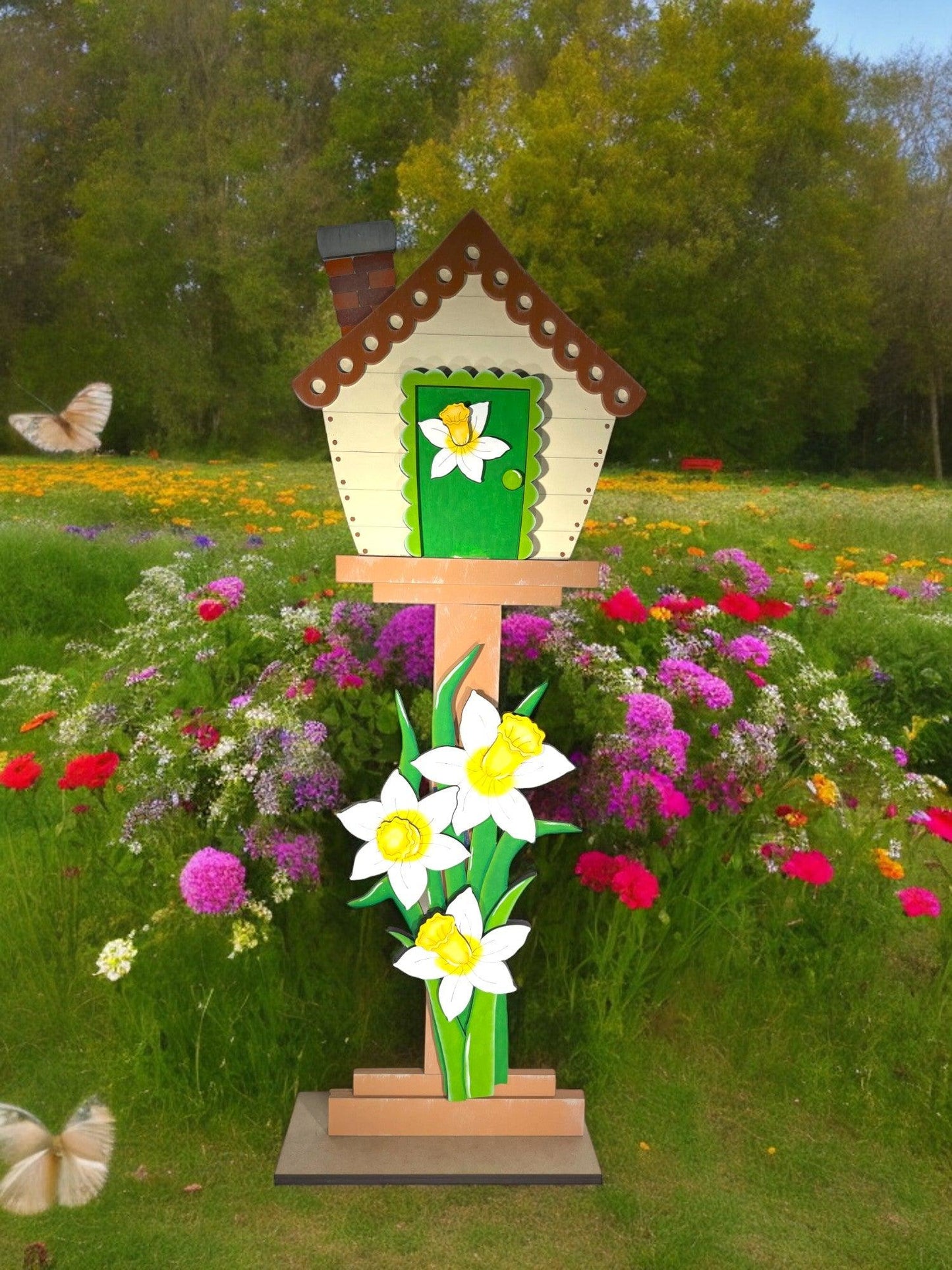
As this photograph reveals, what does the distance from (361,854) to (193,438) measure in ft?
10.5

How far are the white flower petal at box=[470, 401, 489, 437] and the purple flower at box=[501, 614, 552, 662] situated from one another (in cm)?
51

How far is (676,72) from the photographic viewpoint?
13.5ft

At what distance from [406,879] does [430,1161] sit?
0.43 metres

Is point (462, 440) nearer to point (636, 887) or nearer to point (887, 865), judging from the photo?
point (636, 887)

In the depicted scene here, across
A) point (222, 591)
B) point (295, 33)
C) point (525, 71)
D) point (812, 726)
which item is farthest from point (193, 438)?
point (812, 726)

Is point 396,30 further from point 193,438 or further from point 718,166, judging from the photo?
point 193,438

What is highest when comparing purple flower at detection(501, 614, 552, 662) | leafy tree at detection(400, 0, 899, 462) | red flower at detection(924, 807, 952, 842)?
leafy tree at detection(400, 0, 899, 462)

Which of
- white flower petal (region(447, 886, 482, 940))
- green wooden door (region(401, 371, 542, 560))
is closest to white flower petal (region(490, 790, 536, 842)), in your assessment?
white flower petal (region(447, 886, 482, 940))

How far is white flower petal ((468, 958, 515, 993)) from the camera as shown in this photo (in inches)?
52.7

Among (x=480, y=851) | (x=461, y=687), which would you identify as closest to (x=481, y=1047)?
(x=480, y=851)

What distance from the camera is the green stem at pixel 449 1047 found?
1369 millimetres

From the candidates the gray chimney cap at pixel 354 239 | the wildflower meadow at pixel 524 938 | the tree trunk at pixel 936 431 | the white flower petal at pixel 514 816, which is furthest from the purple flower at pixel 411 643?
the tree trunk at pixel 936 431

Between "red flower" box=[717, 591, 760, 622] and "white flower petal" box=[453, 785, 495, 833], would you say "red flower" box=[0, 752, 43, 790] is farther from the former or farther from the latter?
"red flower" box=[717, 591, 760, 622]

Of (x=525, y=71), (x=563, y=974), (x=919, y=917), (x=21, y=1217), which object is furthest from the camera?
(x=525, y=71)
